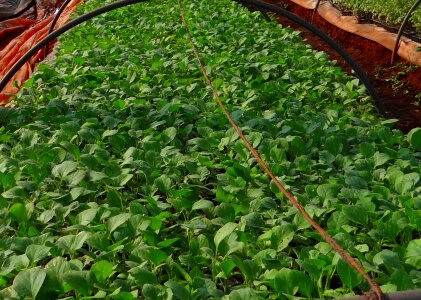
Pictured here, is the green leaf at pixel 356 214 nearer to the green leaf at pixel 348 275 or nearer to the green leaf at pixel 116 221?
the green leaf at pixel 348 275

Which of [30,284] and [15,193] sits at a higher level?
[30,284]

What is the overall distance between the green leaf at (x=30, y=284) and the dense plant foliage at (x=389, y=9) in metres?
5.15

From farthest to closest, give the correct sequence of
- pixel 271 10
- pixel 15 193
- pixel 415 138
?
pixel 271 10
pixel 415 138
pixel 15 193

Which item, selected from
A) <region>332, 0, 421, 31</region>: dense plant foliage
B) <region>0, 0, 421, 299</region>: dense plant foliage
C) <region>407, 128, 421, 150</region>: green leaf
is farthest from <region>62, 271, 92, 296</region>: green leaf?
<region>332, 0, 421, 31</region>: dense plant foliage

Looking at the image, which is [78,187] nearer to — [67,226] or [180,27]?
[67,226]

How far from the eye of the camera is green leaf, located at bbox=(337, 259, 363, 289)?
211 centimetres

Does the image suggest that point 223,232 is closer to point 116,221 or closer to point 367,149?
point 116,221

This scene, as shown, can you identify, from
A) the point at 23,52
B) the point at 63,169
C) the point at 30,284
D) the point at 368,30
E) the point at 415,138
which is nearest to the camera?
the point at 30,284

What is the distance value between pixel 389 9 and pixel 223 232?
16.8 ft

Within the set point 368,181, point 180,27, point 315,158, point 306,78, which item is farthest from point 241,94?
point 180,27

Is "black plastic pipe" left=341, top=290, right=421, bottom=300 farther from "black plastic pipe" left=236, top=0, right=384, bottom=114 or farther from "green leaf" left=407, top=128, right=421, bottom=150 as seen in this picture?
"black plastic pipe" left=236, top=0, right=384, bottom=114

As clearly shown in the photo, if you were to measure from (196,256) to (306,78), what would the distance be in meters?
2.73

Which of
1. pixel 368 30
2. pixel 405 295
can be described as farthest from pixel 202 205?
pixel 368 30

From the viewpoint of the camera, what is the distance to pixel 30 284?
6.91 ft
